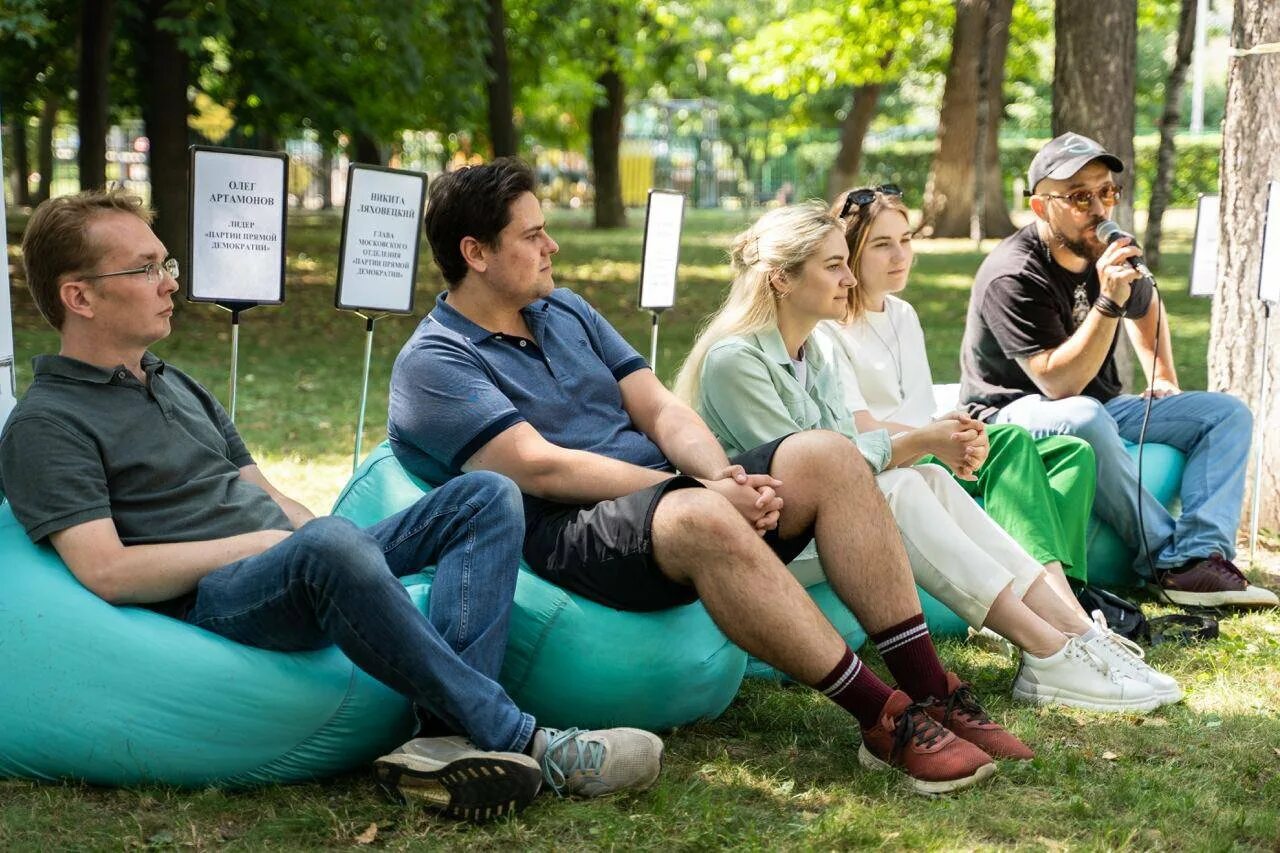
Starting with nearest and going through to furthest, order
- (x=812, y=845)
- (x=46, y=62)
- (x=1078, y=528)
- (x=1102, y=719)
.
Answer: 1. (x=812, y=845)
2. (x=1102, y=719)
3. (x=1078, y=528)
4. (x=46, y=62)

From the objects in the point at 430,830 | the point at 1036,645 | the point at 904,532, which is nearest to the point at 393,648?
the point at 430,830

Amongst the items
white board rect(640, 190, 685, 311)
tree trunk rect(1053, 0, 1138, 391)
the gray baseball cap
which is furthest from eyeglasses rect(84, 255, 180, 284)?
tree trunk rect(1053, 0, 1138, 391)

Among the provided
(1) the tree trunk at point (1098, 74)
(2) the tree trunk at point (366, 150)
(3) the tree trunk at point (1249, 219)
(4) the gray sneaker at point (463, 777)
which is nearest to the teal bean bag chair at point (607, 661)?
(4) the gray sneaker at point (463, 777)

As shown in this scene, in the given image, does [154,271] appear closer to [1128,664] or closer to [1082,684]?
[1082,684]

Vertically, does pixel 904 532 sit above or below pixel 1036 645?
above

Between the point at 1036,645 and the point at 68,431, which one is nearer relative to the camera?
the point at 68,431

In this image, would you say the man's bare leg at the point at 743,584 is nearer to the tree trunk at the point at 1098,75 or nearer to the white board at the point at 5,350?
the white board at the point at 5,350

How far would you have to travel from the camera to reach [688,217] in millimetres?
30016

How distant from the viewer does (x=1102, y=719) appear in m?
3.83

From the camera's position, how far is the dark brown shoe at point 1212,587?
493cm

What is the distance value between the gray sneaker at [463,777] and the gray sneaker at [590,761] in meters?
0.09

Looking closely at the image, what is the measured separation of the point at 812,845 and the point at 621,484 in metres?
1.00

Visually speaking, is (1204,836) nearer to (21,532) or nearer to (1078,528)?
(1078,528)

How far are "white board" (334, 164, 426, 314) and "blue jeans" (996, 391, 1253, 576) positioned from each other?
2.13 meters
